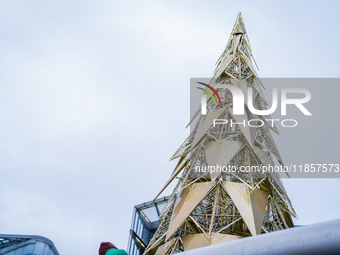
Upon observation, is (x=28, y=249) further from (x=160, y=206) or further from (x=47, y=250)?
(x=160, y=206)

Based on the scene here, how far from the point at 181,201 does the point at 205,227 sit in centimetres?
214

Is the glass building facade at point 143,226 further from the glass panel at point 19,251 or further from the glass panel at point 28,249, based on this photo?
the glass panel at point 19,251

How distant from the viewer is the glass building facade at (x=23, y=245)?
2702 cm

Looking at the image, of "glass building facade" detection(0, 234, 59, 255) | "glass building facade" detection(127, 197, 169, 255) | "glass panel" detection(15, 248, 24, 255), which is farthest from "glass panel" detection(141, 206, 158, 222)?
"glass panel" detection(15, 248, 24, 255)

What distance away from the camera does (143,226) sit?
38.3 m

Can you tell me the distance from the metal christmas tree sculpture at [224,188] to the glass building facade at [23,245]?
9.56m


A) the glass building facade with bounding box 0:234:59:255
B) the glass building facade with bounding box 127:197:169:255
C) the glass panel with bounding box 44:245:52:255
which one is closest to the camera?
the glass building facade with bounding box 0:234:59:255

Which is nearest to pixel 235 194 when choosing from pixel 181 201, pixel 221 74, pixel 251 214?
pixel 251 214

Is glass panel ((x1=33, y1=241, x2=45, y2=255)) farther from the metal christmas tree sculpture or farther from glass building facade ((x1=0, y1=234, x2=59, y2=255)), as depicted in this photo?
the metal christmas tree sculpture

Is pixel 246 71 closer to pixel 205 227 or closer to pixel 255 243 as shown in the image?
pixel 205 227

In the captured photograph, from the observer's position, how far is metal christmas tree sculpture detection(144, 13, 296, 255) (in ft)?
70.1

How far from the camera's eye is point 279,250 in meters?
3.82

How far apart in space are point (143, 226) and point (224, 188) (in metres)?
18.2

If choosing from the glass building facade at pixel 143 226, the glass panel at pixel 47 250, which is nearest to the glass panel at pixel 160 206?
the glass building facade at pixel 143 226
